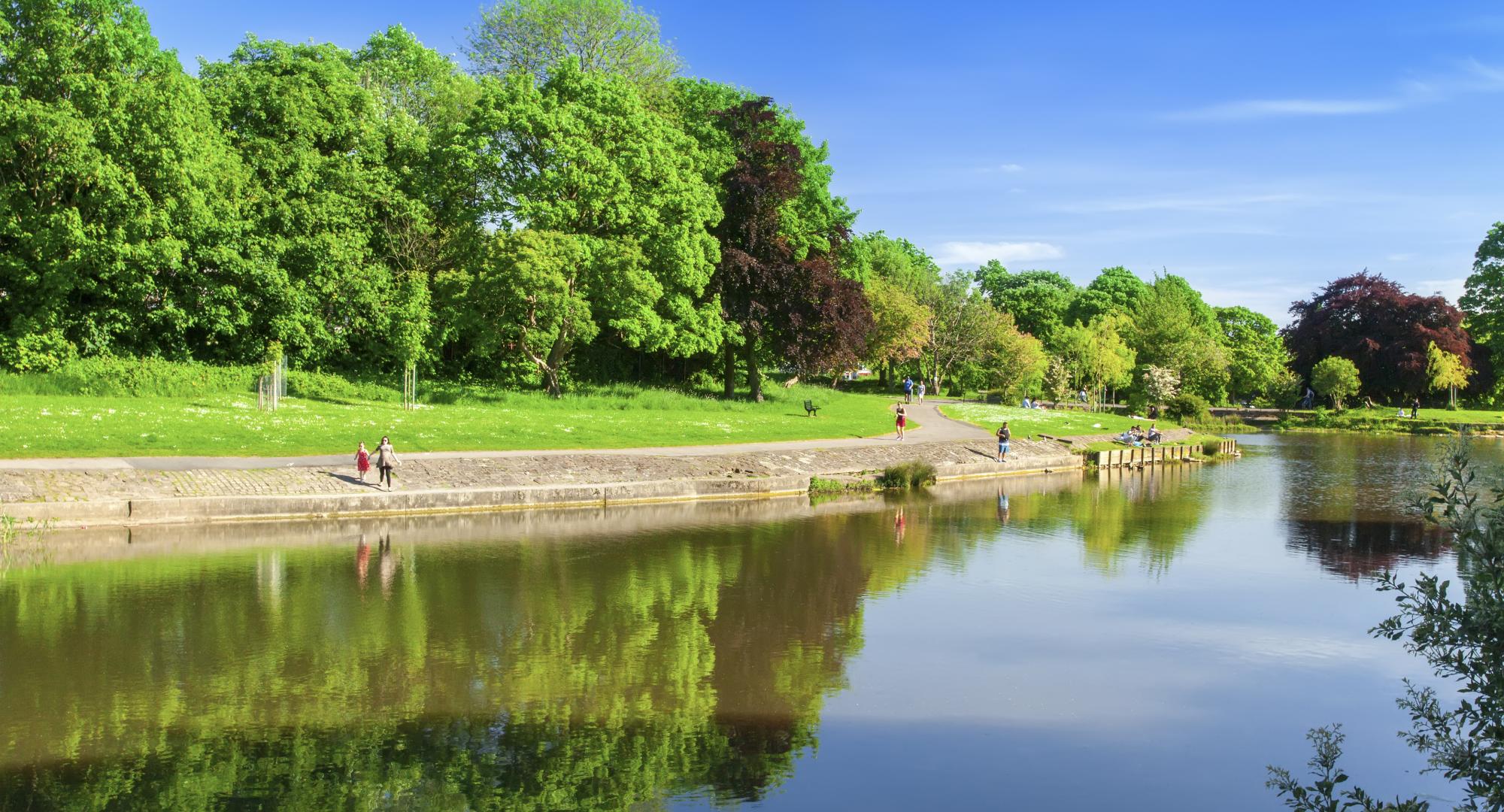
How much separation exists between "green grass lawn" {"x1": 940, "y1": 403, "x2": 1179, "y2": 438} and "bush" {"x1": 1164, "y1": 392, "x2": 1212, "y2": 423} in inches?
82.0

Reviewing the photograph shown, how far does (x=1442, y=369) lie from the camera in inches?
2886

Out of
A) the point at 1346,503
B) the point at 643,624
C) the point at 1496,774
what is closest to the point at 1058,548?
the point at 643,624

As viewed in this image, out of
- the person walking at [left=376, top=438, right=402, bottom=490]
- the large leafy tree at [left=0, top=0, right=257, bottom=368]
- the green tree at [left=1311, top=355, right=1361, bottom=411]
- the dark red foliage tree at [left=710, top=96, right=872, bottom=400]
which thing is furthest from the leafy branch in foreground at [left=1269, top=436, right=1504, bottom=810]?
the green tree at [left=1311, top=355, right=1361, bottom=411]

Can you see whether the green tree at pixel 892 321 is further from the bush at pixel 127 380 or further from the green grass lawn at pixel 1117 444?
the bush at pixel 127 380

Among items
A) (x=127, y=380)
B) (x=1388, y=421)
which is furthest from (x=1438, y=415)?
(x=127, y=380)

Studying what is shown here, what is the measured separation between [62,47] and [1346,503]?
4336 cm

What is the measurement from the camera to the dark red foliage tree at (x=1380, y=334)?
76625 mm

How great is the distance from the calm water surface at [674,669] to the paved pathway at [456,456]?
3.16m

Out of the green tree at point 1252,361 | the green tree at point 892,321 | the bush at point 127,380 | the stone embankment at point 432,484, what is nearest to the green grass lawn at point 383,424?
the bush at point 127,380

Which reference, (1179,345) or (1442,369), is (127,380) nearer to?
(1179,345)

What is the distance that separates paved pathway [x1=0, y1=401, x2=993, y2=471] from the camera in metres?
22.8

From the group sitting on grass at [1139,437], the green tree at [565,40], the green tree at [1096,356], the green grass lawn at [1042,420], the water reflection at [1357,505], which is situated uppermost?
the green tree at [565,40]

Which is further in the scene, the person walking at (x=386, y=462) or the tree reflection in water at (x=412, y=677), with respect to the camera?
the person walking at (x=386, y=462)

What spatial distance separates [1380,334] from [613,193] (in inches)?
2495
